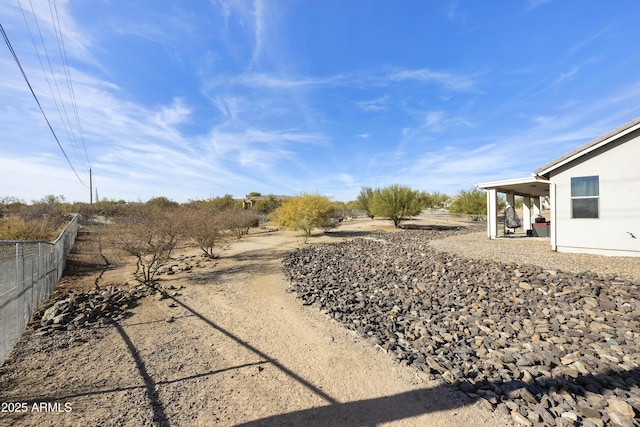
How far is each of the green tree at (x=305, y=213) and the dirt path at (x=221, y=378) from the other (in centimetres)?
1350

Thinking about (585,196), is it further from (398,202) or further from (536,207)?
(398,202)

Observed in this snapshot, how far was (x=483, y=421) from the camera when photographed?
302cm

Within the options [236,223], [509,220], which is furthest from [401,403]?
[236,223]

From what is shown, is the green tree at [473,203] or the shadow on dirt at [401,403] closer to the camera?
the shadow on dirt at [401,403]

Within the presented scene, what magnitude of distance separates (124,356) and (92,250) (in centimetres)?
1406

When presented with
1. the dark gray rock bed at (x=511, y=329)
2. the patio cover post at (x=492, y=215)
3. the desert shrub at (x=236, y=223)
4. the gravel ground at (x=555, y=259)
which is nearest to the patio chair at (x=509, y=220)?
the patio cover post at (x=492, y=215)

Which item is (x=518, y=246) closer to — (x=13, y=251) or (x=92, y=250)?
(x=13, y=251)

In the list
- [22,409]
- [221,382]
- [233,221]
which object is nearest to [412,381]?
[221,382]

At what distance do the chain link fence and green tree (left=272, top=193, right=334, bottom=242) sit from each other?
44.9 ft

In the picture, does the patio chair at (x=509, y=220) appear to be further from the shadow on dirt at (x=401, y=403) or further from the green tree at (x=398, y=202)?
the shadow on dirt at (x=401, y=403)

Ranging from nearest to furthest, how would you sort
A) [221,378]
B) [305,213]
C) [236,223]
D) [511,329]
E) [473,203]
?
[221,378]
[511,329]
[305,213]
[236,223]
[473,203]

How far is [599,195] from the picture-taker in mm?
9094

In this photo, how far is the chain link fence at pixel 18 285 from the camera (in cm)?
406

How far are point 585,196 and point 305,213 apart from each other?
14173 mm
